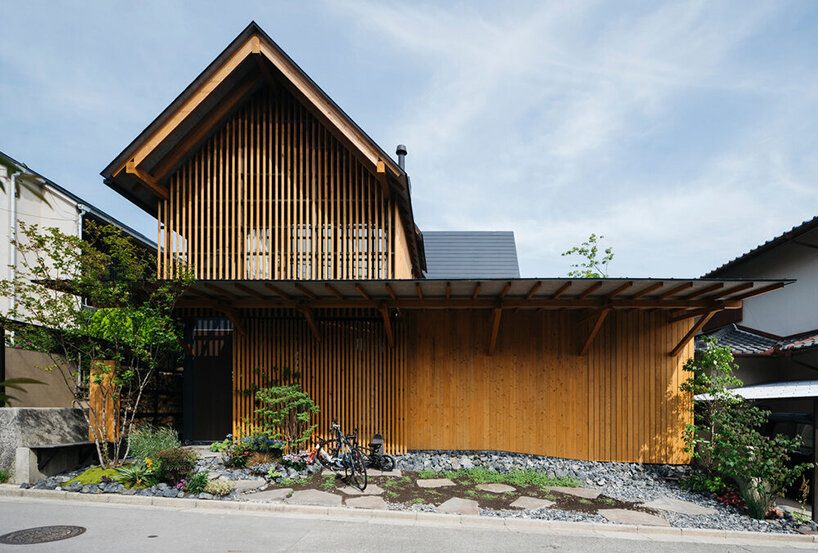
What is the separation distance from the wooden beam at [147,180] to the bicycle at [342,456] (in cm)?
603

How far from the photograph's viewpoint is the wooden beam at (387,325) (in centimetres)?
1027

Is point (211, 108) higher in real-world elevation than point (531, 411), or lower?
higher

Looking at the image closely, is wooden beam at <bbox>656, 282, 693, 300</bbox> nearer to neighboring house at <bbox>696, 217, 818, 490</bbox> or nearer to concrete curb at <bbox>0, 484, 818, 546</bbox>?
neighboring house at <bbox>696, 217, 818, 490</bbox>

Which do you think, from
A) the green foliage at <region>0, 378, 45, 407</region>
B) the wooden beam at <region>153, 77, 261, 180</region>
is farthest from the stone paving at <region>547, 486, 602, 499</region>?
the wooden beam at <region>153, 77, 261, 180</region>

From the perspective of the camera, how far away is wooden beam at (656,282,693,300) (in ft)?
29.5

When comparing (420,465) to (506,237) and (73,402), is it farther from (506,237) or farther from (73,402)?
(506,237)

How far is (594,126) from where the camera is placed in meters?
12.5

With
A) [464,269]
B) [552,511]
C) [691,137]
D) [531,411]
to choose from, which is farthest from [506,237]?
[552,511]

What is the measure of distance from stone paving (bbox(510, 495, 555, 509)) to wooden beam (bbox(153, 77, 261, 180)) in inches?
370

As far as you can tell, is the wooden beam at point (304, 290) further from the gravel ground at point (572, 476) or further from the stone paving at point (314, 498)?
the stone paving at point (314, 498)

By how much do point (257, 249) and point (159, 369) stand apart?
4.02m

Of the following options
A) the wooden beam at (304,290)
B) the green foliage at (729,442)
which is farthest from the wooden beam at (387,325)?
the green foliage at (729,442)

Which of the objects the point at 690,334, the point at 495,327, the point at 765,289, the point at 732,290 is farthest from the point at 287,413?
the point at 765,289

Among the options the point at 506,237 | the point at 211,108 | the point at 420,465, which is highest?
the point at 211,108
